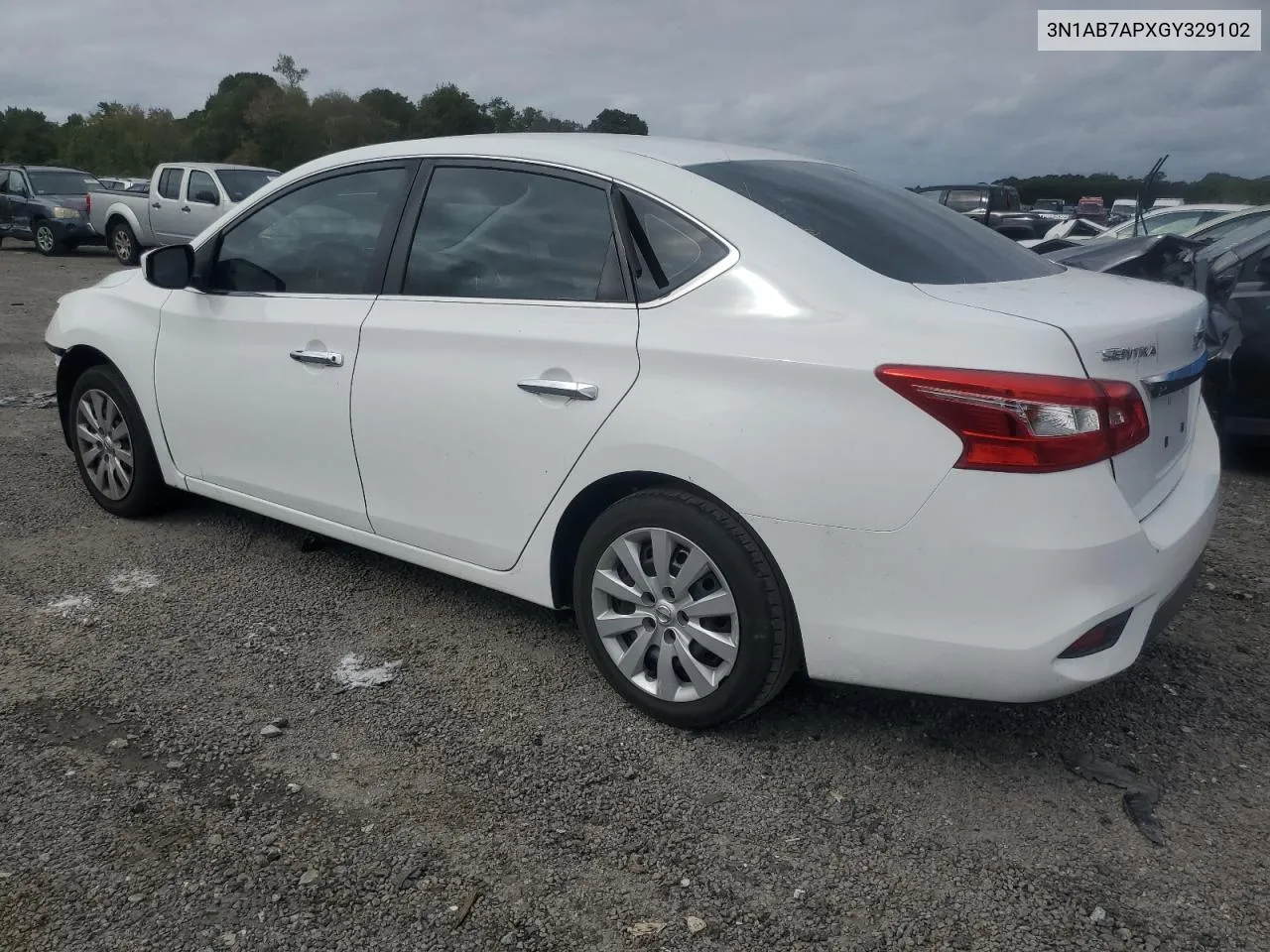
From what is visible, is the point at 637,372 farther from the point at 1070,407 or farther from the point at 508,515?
the point at 1070,407

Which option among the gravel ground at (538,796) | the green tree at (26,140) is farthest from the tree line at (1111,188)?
the green tree at (26,140)

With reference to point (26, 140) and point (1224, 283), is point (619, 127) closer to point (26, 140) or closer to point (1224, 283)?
point (1224, 283)

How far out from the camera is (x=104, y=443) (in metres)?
4.79

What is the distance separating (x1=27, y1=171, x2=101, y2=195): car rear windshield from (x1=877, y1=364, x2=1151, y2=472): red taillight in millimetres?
22044

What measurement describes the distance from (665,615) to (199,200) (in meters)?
16.7

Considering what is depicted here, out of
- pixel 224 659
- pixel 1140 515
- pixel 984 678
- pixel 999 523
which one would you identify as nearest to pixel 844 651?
pixel 984 678

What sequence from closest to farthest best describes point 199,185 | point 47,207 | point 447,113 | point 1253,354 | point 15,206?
point 1253,354
point 199,185
point 47,207
point 15,206
point 447,113

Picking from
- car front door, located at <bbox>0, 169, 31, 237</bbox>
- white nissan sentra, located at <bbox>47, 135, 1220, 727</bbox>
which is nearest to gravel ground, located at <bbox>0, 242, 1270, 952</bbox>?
white nissan sentra, located at <bbox>47, 135, 1220, 727</bbox>

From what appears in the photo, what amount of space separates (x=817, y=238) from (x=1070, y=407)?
0.83m

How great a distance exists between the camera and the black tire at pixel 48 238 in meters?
19.9

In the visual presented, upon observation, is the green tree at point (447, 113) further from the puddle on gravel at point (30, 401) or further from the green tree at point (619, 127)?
the puddle on gravel at point (30, 401)

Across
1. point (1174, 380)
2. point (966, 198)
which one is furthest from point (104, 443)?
point (966, 198)

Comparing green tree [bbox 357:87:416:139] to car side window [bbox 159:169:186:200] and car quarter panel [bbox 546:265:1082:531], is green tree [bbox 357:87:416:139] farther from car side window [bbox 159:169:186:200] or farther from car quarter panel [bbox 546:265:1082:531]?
car quarter panel [bbox 546:265:1082:531]

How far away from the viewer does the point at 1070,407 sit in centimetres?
248
